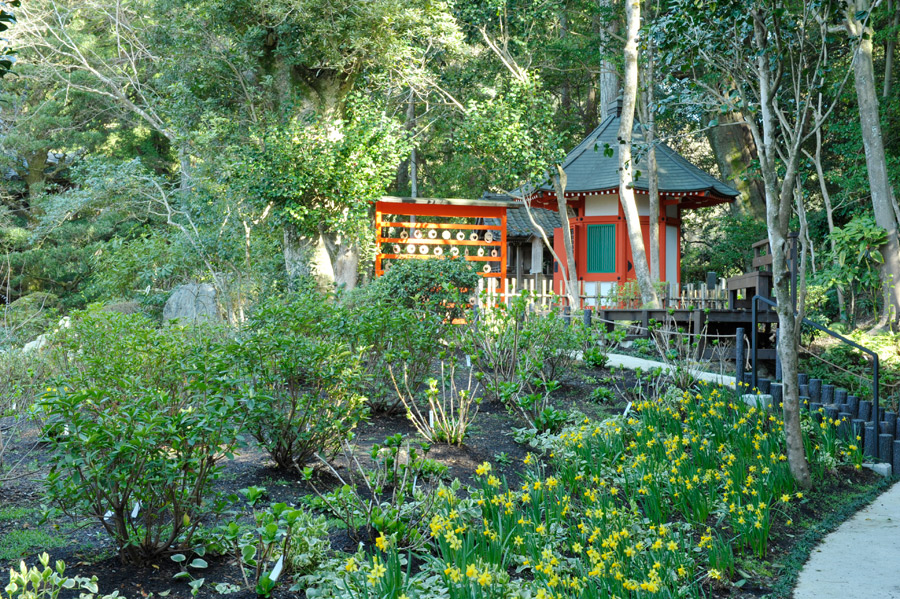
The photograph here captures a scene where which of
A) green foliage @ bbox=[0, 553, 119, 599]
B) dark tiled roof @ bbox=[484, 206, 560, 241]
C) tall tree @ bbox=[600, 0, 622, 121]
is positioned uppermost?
tall tree @ bbox=[600, 0, 622, 121]

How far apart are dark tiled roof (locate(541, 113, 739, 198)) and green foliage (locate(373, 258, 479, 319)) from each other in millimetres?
6903

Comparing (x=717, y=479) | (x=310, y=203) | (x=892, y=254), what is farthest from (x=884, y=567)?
(x=310, y=203)

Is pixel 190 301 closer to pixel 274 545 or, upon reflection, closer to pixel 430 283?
Answer: pixel 430 283

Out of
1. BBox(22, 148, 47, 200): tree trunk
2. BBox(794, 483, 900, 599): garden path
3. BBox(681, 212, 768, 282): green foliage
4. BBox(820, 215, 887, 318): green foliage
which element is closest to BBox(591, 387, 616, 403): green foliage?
BBox(794, 483, 900, 599): garden path

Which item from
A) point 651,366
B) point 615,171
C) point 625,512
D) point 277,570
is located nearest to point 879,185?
point 615,171

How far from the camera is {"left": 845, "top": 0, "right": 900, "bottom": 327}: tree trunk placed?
11805mm

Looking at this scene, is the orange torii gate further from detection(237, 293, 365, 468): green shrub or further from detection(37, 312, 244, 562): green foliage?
detection(37, 312, 244, 562): green foliage

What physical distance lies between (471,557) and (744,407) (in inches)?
156

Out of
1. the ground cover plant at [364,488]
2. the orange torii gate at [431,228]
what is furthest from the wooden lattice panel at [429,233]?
the ground cover plant at [364,488]

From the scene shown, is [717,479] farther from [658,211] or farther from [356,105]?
[658,211]

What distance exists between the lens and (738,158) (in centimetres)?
2134

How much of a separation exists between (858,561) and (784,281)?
200cm

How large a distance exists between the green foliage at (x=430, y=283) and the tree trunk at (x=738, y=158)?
12.9 m

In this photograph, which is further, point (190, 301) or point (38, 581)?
point (190, 301)
